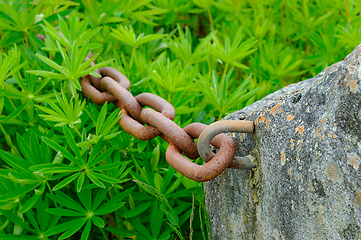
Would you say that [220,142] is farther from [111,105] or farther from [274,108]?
[111,105]

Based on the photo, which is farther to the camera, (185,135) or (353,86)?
(185,135)

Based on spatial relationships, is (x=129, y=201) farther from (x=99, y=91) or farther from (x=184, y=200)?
(x=99, y=91)

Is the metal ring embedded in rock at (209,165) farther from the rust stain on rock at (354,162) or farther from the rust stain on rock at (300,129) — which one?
the rust stain on rock at (354,162)

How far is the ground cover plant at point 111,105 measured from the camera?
1178 millimetres

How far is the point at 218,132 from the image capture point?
2.77ft

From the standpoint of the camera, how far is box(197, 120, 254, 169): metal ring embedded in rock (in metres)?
0.84

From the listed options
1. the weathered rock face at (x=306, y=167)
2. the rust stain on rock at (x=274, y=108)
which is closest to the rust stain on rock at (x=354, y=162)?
the weathered rock face at (x=306, y=167)

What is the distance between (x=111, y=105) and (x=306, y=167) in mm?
923

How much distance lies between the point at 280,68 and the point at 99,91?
99 centimetres

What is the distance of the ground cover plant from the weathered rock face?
0.23m

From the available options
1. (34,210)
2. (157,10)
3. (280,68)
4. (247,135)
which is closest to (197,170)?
(247,135)

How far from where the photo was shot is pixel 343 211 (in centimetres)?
70

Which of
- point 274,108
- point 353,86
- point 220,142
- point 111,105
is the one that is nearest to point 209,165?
point 220,142

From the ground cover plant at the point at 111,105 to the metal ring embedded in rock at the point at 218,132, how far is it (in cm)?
29
